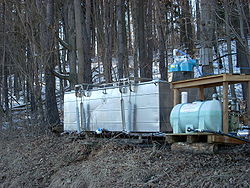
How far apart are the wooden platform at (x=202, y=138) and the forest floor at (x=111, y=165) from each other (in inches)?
11.3

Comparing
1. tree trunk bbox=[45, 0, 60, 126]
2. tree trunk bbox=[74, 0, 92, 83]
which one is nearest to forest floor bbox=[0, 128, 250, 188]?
tree trunk bbox=[45, 0, 60, 126]

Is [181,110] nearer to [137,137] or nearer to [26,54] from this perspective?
[137,137]

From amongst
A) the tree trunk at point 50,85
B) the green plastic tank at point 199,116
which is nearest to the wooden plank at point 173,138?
the green plastic tank at point 199,116

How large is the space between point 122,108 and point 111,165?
2.01 metres

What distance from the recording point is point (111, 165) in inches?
310

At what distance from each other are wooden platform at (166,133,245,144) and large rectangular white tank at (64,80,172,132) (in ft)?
3.13

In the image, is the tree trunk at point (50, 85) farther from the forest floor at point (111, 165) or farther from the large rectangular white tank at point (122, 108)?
the large rectangular white tank at point (122, 108)

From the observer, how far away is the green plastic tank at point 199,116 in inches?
276

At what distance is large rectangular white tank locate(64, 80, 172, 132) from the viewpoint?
8695mm

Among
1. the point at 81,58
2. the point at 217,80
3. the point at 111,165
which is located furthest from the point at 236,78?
the point at 81,58

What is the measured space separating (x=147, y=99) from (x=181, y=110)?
1.54m

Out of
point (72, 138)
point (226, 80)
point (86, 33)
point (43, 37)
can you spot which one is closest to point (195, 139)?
point (226, 80)

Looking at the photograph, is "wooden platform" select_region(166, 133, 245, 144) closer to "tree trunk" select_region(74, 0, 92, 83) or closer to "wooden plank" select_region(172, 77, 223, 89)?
"wooden plank" select_region(172, 77, 223, 89)

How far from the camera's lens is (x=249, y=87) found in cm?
723
